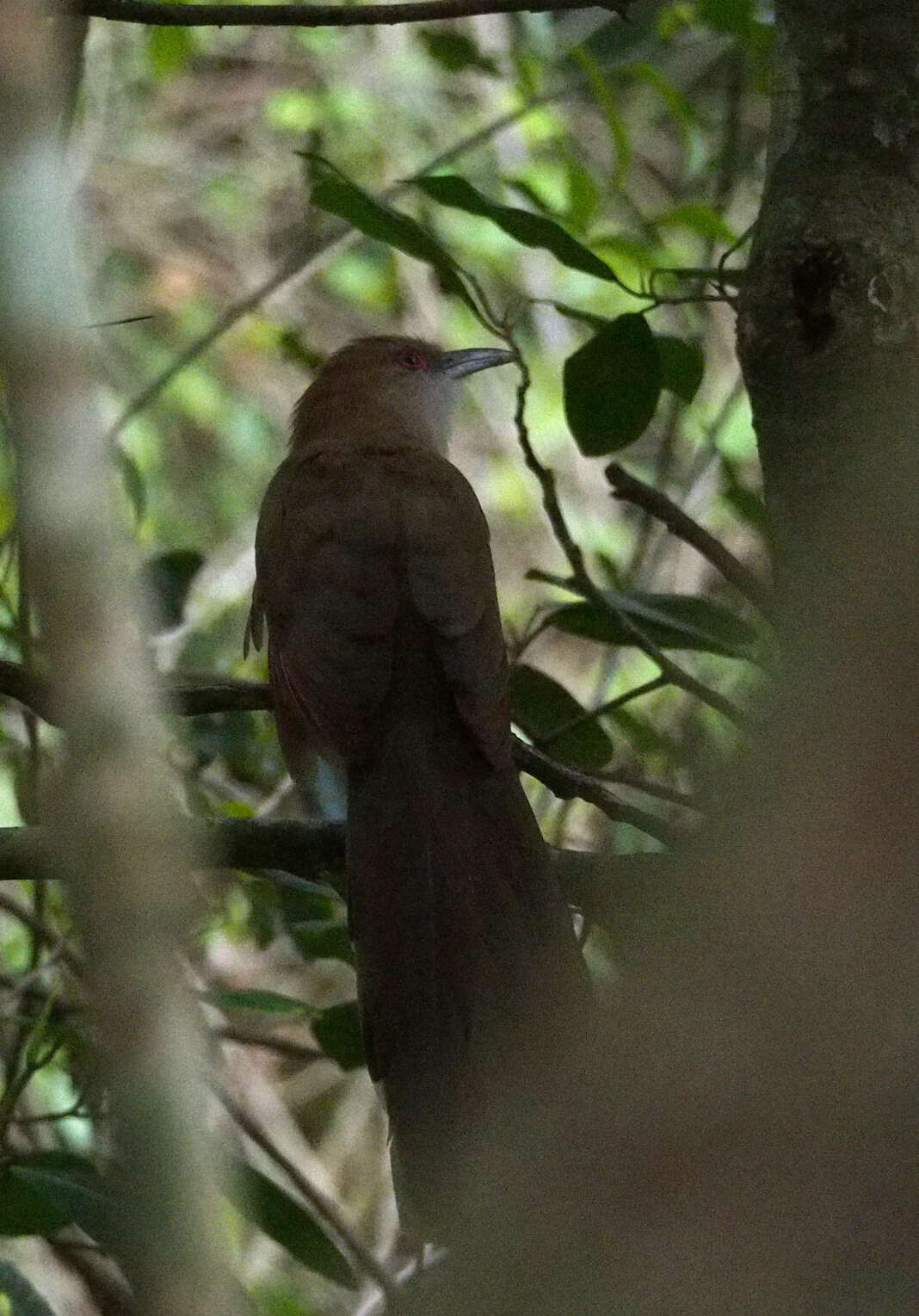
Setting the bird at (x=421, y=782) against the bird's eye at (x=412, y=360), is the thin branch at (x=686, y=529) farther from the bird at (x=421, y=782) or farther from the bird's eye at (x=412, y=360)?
the bird's eye at (x=412, y=360)

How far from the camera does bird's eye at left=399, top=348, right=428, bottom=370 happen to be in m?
4.66

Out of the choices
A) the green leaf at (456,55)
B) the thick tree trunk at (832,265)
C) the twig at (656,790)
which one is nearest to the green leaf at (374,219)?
the thick tree trunk at (832,265)

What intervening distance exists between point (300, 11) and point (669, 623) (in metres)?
1.17

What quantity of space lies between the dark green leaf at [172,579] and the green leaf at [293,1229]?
1.53 meters

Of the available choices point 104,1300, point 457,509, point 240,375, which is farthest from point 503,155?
point 104,1300

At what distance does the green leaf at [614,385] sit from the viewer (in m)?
3.04

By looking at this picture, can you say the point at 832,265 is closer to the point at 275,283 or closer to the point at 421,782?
the point at 421,782

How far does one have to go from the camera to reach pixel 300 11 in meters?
2.45

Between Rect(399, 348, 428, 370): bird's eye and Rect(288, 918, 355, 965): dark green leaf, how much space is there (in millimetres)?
1830

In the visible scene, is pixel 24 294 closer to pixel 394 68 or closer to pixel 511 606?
pixel 511 606

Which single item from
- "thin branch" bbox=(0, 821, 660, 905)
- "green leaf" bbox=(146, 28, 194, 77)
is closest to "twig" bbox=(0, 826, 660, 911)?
"thin branch" bbox=(0, 821, 660, 905)

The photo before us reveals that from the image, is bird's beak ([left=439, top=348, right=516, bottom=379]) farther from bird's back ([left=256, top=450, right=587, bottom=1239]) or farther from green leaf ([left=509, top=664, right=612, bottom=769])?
green leaf ([left=509, top=664, right=612, bottom=769])

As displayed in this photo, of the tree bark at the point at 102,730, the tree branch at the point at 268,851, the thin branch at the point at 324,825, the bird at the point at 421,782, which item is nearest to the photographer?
the tree bark at the point at 102,730

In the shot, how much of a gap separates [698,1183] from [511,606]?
256 inches
